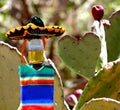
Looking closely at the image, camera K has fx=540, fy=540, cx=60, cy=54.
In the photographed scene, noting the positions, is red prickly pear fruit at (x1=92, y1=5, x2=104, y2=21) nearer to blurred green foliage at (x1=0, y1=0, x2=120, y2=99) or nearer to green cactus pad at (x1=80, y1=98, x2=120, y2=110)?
green cactus pad at (x1=80, y1=98, x2=120, y2=110)

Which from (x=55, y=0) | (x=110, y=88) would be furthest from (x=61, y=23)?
(x=110, y=88)

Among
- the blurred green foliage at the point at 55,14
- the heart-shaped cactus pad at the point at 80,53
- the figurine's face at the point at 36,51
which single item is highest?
the figurine's face at the point at 36,51

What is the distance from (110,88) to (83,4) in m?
2.17

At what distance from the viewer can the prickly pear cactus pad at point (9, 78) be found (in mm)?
1158

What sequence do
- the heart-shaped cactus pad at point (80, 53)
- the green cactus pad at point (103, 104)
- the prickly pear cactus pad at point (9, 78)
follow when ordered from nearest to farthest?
the green cactus pad at point (103, 104)
the prickly pear cactus pad at point (9, 78)
the heart-shaped cactus pad at point (80, 53)

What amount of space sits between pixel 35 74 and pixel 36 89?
0.03m

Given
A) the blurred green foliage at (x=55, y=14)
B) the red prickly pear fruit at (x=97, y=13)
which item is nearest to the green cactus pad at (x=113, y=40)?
the red prickly pear fruit at (x=97, y=13)

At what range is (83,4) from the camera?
3223 millimetres

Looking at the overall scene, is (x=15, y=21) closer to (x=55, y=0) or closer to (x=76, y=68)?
(x=55, y=0)

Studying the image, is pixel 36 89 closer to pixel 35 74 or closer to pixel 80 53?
pixel 35 74

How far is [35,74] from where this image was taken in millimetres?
1035

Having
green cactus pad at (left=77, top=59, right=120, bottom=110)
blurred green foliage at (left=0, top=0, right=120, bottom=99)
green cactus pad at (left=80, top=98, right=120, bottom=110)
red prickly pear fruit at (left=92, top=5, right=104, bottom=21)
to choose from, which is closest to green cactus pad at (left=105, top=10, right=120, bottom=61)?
red prickly pear fruit at (left=92, top=5, right=104, bottom=21)

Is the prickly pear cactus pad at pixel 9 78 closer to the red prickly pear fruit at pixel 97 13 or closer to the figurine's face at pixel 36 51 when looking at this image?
the figurine's face at pixel 36 51

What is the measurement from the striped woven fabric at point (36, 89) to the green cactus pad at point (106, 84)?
90 mm
